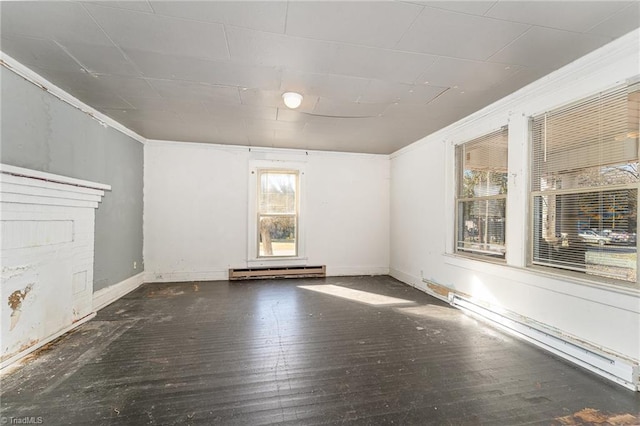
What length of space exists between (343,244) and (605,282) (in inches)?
158

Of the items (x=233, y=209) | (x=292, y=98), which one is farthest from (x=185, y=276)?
(x=292, y=98)

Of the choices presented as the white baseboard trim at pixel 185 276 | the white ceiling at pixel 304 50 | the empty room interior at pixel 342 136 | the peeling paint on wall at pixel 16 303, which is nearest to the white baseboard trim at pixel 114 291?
the empty room interior at pixel 342 136

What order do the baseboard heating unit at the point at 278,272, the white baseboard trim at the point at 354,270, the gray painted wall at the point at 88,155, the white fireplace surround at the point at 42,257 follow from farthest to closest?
the white baseboard trim at the point at 354,270
the baseboard heating unit at the point at 278,272
the gray painted wall at the point at 88,155
the white fireplace surround at the point at 42,257

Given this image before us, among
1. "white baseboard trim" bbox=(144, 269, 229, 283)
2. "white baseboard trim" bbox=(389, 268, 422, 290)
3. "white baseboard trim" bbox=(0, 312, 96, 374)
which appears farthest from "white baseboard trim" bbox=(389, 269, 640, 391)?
"white baseboard trim" bbox=(0, 312, 96, 374)

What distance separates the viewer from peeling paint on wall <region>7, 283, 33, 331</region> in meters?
2.29

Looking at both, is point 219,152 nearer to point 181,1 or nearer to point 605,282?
point 181,1

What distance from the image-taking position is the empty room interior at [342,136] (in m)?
1.84

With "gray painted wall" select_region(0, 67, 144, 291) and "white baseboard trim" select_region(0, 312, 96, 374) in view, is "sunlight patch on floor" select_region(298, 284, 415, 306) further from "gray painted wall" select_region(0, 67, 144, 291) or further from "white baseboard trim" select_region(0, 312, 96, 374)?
"white baseboard trim" select_region(0, 312, 96, 374)

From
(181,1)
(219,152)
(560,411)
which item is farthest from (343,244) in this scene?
(181,1)

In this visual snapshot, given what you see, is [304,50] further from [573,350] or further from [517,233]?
[573,350]

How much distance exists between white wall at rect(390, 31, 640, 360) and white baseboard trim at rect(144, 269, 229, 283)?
341cm

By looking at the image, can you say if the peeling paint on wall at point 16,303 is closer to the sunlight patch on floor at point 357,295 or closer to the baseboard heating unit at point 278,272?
the baseboard heating unit at point 278,272

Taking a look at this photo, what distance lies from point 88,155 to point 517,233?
5.00 m

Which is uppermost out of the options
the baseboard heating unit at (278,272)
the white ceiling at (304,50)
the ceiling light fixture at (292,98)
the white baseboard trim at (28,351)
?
the white ceiling at (304,50)
